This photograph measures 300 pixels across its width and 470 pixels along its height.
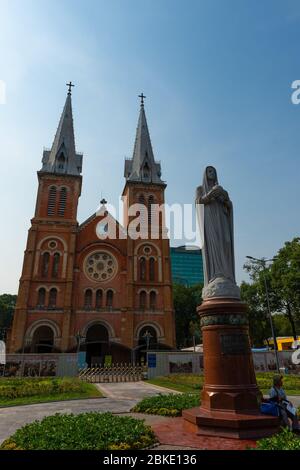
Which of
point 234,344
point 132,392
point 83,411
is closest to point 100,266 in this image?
point 132,392

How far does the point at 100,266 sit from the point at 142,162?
16.2 meters

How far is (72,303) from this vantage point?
3300 cm

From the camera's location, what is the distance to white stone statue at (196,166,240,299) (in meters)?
7.09

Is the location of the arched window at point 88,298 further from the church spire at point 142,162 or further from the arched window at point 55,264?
the church spire at point 142,162

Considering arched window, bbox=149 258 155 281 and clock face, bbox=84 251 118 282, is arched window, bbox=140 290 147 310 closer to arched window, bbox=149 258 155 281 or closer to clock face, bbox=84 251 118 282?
→ arched window, bbox=149 258 155 281

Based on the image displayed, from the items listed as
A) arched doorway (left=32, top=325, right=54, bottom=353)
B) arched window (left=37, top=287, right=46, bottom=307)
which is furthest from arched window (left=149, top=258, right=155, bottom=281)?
arched doorway (left=32, top=325, right=54, bottom=353)

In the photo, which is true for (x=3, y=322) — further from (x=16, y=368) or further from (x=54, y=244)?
(x=16, y=368)

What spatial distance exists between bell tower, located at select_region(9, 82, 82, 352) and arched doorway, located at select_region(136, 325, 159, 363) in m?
7.39

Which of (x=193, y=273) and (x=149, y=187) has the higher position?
(x=193, y=273)

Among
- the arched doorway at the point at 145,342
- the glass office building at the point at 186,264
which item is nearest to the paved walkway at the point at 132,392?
the arched doorway at the point at 145,342

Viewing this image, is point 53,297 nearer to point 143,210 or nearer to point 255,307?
point 143,210

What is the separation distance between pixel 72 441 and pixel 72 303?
29.2m

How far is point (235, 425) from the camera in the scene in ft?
17.4
